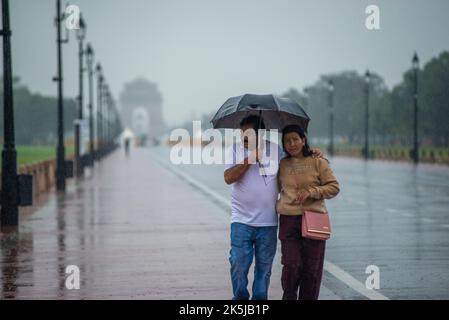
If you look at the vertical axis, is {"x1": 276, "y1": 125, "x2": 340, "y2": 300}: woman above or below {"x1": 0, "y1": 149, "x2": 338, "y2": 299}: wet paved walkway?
above

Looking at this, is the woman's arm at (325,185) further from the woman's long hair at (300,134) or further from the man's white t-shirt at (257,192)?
the man's white t-shirt at (257,192)

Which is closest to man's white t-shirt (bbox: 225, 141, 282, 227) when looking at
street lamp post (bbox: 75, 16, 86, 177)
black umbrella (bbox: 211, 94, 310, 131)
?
black umbrella (bbox: 211, 94, 310, 131)

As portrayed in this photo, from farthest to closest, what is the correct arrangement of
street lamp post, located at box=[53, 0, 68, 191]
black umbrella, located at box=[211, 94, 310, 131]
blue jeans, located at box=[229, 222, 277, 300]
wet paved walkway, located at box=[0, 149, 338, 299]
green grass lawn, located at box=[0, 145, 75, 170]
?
green grass lawn, located at box=[0, 145, 75, 170], street lamp post, located at box=[53, 0, 68, 191], wet paved walkway, located at box=[0, 149, 338, 299], black umbrella, located at box=[211, 94, 310, 131], blue jeans, located at box=[229, 222, 277, 300]

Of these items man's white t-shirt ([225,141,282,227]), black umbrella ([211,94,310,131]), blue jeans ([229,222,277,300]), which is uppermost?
black umbrella ([211,94,310,131])

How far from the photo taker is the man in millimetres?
7512

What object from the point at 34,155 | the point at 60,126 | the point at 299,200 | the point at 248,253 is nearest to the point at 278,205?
the point at 299,200

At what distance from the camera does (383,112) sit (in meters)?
117

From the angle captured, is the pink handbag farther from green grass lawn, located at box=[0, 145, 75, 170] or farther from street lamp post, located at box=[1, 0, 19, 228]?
green grass lawn, located at box=[0, 145, 75, 170]

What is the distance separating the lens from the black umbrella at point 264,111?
309 inches

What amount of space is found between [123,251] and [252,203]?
219 inches

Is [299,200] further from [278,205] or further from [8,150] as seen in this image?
[8,150]

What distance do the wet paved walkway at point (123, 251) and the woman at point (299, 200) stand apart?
47.0 inches
